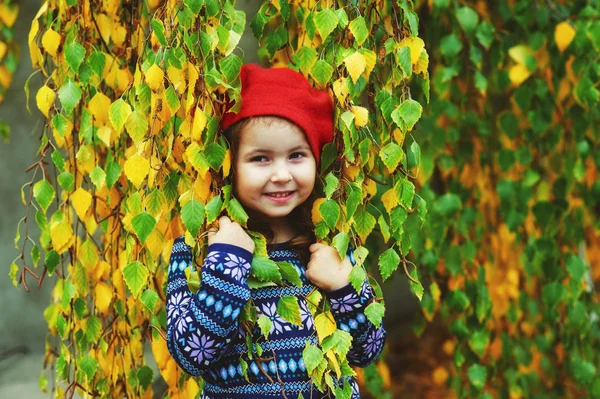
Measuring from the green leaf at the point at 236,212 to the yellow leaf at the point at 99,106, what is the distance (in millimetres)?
379

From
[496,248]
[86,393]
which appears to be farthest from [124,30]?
[496,248]

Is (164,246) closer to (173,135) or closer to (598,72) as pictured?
(173,135)

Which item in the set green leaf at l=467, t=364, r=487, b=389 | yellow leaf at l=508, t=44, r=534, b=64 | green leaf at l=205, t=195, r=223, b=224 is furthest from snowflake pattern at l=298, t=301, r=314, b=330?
yellow leaf at l=508, t=44, r=534, b=64

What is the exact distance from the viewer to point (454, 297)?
180 cm

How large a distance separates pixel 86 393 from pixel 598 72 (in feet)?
4.40

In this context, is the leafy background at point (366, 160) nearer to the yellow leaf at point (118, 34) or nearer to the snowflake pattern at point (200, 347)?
the yellow leaf at point (118, 34)

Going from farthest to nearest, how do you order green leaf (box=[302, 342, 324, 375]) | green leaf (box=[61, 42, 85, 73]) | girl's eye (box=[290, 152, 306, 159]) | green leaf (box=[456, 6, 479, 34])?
green leaf (box=[456, 6, 479, 34]) < green leaf (box=[61, 42, 85, 73]) < girl's eye (box=[290, 152, 306, 159]) < green leaf (box=[302, 342, 324, 375])

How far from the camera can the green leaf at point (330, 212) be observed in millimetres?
1076

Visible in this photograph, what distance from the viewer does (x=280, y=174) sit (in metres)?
1.08

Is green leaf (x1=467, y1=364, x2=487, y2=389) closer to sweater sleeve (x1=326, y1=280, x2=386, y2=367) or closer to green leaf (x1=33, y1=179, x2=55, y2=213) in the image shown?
sweater sleeve (x1=326, y1=280, x2=386, y2=367)

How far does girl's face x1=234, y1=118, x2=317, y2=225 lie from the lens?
3.55 ft

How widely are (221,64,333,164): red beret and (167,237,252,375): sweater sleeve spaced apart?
0.69 ft

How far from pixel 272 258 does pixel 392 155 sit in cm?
26

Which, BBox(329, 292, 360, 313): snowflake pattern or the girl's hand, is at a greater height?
the girl's hand
